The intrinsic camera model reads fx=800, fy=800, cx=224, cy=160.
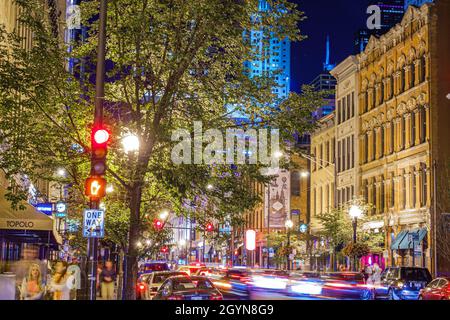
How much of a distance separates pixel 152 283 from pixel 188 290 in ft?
25.8

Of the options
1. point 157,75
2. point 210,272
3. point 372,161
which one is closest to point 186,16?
point 157,75

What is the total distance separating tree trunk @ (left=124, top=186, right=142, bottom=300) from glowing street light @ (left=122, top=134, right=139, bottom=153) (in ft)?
3.91

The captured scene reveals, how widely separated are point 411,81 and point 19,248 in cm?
2834

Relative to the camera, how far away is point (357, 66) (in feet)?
216

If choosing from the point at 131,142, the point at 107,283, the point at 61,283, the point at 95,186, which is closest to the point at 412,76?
the point at 131,142

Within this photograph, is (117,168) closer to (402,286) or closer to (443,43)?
(402,286)

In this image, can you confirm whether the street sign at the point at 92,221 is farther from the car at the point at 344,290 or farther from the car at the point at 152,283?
the car at the point at 344,290

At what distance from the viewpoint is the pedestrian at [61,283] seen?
66.0ft

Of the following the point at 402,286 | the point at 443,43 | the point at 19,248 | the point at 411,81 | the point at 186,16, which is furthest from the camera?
the point at 411,81

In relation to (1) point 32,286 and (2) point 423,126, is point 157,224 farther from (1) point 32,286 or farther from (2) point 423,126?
(2) point 423,126

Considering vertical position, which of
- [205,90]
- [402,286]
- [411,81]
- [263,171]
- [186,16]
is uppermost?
[411,81]

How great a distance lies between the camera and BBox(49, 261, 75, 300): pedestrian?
20109 mm

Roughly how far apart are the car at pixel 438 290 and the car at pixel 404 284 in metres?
4.55

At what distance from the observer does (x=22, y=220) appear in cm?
2673
